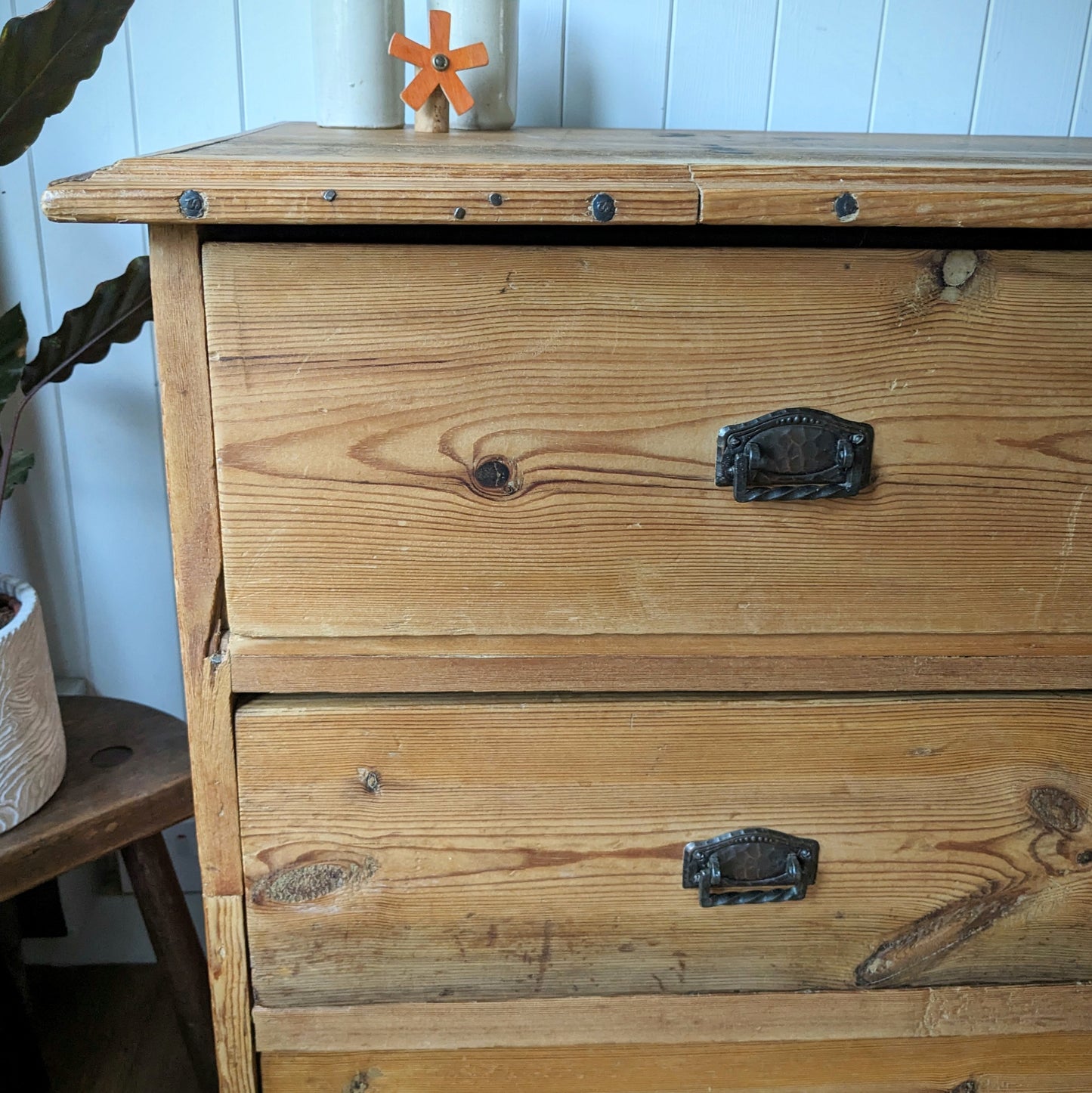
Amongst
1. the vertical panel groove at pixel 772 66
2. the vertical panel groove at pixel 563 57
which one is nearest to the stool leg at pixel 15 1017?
the vertical panel groove at pixel 563 57

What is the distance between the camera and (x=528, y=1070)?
2.41ft

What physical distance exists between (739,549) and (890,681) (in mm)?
150

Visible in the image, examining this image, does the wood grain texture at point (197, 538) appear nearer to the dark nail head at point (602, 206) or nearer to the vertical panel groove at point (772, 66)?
the dark nail head at point (602, 206)

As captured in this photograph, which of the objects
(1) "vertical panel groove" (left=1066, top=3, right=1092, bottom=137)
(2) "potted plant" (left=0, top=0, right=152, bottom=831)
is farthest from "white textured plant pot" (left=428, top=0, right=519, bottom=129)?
(1) "vertical panel groove" (left=1066, top=3, right=1092, bottom=137)

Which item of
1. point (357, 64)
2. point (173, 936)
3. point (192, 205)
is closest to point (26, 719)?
point (173, 936)

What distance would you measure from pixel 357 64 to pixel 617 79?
0.32m

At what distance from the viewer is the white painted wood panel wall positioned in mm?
1010

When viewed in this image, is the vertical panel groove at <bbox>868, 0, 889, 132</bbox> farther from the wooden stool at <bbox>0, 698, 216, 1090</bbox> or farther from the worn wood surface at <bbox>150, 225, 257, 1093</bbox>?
the wooden stool at <bbox>0, 698, 216, 1090</bbox>

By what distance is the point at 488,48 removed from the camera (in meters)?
0.86

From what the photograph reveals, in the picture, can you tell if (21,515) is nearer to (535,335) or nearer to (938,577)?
(535,335)

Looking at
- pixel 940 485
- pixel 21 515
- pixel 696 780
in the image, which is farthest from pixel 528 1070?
Result: pixel 21 515

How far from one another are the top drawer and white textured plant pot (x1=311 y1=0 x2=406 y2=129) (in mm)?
360

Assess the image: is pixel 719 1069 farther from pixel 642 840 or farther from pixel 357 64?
pixel 357 64

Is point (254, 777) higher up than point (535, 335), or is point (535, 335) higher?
point (535, 335)
